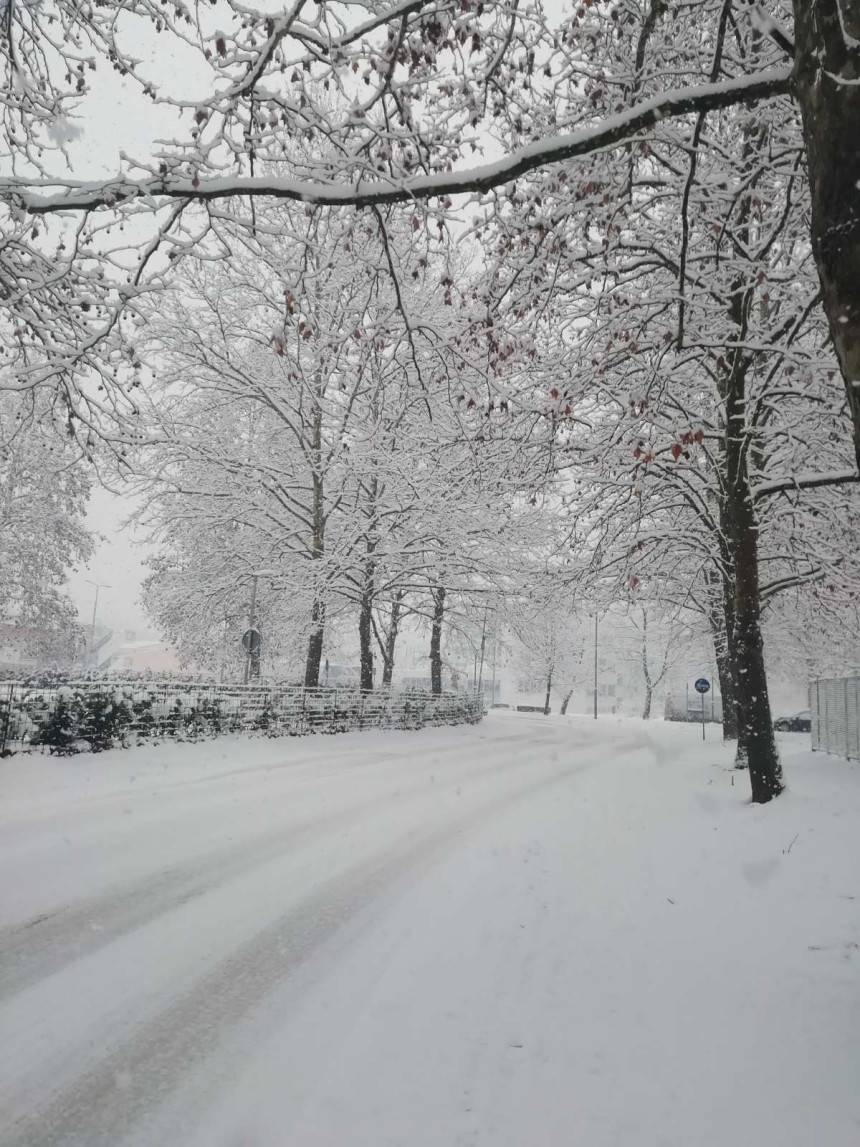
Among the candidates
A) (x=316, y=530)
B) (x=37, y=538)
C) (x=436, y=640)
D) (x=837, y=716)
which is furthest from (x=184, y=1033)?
(x=37, y=538)

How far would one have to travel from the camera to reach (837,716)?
16359mm

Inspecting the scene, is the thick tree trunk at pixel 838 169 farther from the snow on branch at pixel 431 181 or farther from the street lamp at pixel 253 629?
the street lamp at pixel 253 629

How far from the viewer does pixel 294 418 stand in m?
20.6

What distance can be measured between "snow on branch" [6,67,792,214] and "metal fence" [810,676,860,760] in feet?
46.7

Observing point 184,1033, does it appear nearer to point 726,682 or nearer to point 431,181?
point 431,181

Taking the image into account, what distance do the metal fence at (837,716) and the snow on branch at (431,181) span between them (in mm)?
14242

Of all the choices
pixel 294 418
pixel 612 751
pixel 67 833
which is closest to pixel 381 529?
pixel 294 418

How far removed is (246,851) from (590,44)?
8.09 m

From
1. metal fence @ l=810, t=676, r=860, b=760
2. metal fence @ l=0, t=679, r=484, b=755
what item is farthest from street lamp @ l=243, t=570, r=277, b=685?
metal fence @ l=810, t=676, r=860, b=760

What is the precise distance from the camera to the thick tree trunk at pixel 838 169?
2613mm

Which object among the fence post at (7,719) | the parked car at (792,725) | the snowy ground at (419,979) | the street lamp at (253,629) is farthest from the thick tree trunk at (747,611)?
the parked car at (792,725)

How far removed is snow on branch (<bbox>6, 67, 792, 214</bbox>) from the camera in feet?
12.1

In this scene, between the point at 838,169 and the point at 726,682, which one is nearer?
the point at 838,169

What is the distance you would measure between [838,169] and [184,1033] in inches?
→ 184
